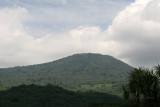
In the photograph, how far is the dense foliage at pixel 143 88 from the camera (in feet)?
207

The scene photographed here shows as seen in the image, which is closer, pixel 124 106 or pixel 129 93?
pixel 129 93

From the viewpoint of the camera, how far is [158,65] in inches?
2630

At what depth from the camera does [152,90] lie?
63500 mm

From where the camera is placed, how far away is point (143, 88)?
6269 centimetres

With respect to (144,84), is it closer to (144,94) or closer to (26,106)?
(144,94)

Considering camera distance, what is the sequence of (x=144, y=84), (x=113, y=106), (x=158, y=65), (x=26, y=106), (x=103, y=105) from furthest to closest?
(x=26, y=106) → (x=103, y=105) → (x=113, y=106) → (x=158, y=65) → (x=144, y=84)

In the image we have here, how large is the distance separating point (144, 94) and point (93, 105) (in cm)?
2930

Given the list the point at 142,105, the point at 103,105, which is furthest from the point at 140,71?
the point at 103,105

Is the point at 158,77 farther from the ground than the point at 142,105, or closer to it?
farther from the ground

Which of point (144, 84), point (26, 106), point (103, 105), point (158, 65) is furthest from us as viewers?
point (26, 106)

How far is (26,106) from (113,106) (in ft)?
424

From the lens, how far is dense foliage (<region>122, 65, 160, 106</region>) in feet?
207

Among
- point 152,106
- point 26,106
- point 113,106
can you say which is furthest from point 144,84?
point 26,106

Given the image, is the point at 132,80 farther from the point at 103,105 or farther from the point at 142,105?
the point at 103,105
